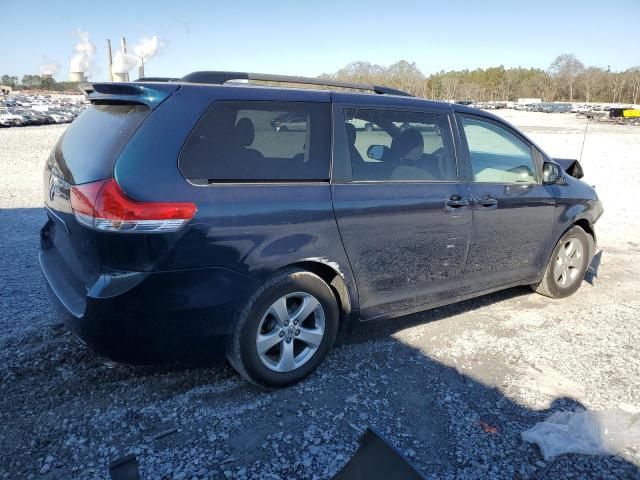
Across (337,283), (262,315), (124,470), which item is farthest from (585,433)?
(124,470)

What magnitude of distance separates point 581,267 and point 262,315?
12.0 feet

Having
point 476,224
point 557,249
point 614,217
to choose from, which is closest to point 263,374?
point 476,224

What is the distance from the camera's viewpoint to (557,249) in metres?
4.76

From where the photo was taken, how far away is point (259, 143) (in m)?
2.92

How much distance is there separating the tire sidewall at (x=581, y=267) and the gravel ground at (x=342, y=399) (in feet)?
1.04

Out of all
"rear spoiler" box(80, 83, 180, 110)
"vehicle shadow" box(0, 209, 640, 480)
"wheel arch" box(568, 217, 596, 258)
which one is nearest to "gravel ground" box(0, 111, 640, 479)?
"vehicle shadow" box(0, 209, 640, 480)

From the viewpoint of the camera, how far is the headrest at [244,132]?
285 cm

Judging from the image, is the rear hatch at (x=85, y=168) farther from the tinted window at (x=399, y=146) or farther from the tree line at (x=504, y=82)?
the tree line at (x=504, y=82)

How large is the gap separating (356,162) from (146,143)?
1337 millimetres

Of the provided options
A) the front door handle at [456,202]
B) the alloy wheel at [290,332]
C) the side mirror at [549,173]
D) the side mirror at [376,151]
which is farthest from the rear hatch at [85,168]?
the side mirror at [549,173]

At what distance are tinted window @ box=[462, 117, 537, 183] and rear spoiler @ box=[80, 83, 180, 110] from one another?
2326mm

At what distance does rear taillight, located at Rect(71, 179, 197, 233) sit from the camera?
247 cm

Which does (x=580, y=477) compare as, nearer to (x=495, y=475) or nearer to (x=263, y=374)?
(x=495, y=475)

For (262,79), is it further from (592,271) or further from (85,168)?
(592,271)
